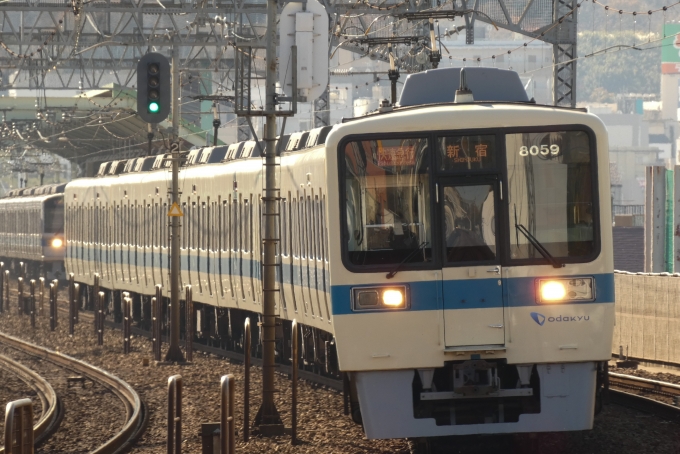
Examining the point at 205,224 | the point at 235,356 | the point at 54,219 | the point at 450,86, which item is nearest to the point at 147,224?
the point at 205,224

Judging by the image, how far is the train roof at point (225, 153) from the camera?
49.9 ft

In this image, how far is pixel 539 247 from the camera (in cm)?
960

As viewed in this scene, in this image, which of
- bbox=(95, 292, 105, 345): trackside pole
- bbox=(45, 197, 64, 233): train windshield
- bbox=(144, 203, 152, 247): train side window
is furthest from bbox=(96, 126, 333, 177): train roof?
bbox=(45, 197, 64, 233): train windshield

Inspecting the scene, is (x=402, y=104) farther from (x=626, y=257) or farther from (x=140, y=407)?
(x=626, y=257)

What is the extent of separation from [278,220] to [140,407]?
3402 millimetres

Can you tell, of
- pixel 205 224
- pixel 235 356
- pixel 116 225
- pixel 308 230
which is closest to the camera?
pixel 308 230

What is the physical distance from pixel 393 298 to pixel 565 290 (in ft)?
3.94

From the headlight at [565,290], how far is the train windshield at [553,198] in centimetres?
18

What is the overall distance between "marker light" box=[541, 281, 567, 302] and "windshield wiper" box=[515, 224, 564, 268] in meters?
0.13

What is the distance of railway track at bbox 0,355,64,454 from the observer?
13.1 metres

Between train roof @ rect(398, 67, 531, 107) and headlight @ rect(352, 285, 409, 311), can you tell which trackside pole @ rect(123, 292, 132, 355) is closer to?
train roof @ rect(398, 67, 531, 107)

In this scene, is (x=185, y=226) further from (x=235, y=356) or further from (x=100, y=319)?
(x=235, y=356)

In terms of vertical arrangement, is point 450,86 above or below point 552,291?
above

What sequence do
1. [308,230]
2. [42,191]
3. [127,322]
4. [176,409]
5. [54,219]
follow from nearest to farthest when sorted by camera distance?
[176,409], [308,230], [127,322], [54,219], [42,191]
